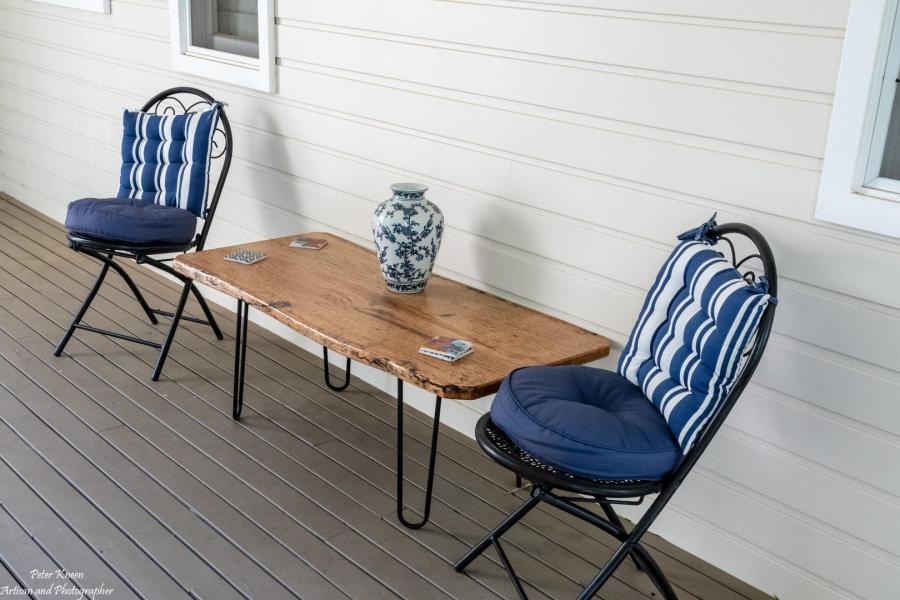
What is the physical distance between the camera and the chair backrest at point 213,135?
12.7 feet

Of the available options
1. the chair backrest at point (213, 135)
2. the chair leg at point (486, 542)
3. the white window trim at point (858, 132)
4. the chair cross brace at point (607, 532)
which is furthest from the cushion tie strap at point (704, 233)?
the chair backrest at point (213, 135)

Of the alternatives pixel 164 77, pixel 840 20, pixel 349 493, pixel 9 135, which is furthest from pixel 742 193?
pixel 9 135

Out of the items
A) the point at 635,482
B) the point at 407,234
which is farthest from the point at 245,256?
the point at 635,482

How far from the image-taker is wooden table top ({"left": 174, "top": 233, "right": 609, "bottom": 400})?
2570mm

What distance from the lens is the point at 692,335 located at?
229 cm

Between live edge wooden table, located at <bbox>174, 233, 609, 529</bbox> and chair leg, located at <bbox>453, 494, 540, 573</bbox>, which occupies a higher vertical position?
live edge wooden table, located at <bbox>174, 233, 609, 529</bbox>

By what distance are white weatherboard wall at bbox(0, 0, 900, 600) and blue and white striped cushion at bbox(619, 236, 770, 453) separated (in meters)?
0.24

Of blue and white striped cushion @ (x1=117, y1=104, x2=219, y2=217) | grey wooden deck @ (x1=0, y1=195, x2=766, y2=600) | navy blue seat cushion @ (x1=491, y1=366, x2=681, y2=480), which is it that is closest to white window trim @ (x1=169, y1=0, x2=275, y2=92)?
blue and white striped cushion @ (x1=117, y1=104, x2=219, y2=217)

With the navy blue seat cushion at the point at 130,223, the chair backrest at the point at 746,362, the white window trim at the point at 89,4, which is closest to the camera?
the chair backrest at the point at 746,362

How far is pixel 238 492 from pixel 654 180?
5.14 feet

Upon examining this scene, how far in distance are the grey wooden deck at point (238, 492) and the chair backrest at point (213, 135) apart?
588 mm

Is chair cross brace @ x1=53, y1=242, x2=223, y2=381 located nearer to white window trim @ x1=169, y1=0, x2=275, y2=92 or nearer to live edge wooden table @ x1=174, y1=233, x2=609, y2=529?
live edge wooden table @ x1=174, y1=233, x2=609, y2=529

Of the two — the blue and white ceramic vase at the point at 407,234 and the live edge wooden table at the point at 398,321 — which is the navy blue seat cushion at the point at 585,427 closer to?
the live edge wooden table at the point at 398,321

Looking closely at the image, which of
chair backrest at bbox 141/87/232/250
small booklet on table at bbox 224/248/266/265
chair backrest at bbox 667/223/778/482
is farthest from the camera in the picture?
chair backrest at bbox 141/87/232/250
